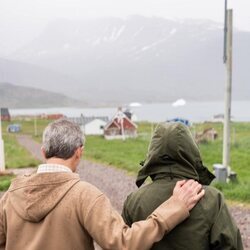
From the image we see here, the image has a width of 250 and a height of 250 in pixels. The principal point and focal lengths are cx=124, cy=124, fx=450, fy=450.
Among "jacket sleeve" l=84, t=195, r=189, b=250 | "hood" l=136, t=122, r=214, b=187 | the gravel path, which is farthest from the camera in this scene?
the gravel path

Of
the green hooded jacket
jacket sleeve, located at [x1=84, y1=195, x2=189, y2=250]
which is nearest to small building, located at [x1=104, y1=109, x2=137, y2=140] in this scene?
the green hooded jacket

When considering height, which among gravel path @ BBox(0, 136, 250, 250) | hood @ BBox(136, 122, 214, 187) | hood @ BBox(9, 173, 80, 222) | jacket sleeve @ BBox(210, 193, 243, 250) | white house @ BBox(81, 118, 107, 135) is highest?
hood @ BBox(136, 122, 214, 187)

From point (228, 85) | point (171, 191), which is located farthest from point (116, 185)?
point (171, 191)

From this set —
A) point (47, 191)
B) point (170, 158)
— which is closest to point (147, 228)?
point (170, 158)

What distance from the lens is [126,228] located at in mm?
2166

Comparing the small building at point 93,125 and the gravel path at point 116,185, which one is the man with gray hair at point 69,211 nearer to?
the gravel path at point 116,185

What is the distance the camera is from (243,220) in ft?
24.2

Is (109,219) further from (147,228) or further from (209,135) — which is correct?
(209,135)

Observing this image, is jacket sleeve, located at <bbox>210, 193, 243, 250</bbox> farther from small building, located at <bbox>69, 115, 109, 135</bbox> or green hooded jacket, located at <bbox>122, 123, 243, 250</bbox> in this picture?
small building, located at <bbox>69, 115, 109, 135</bbox>

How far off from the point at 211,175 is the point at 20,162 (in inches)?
605

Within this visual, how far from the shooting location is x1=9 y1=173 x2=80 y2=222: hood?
219cm

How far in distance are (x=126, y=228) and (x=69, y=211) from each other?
29 cm

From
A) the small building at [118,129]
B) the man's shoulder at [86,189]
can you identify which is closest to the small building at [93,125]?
the small building at [118,129]

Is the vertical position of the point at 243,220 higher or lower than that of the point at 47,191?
lower
